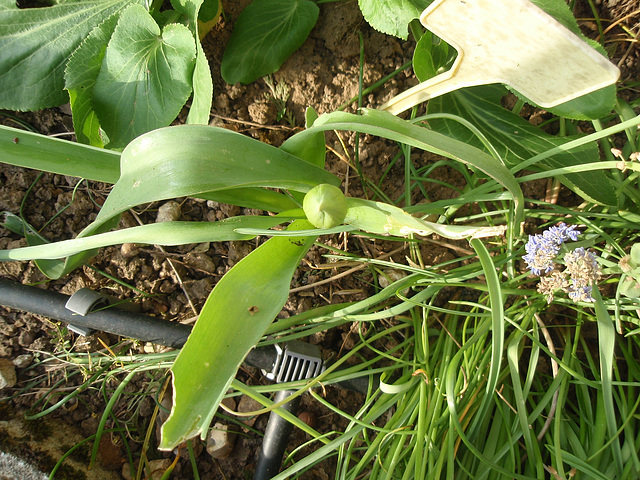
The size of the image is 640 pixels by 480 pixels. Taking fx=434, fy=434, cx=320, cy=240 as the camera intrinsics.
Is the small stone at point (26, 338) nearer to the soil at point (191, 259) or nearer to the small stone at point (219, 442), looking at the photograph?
the soil at point (191, 259)

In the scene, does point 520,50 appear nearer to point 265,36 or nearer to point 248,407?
point 265,36

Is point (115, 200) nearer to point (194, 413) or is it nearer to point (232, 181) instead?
point (232, 181)

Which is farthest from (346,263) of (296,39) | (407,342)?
(296,39)

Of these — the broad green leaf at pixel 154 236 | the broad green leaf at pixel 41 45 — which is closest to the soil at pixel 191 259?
the broad green leaf at pixel 41 45

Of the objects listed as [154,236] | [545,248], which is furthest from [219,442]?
[545,248]

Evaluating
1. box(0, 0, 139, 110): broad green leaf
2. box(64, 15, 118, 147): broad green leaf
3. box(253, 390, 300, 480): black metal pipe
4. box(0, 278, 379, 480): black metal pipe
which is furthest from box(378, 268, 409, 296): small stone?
box(0, 0, 139, 110): broad green leaf
